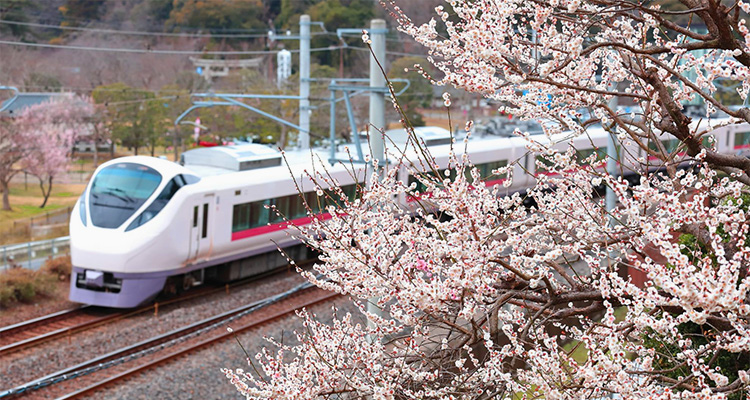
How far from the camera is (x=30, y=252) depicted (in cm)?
1780

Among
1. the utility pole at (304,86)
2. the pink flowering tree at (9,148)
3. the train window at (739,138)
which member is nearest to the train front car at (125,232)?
the utility pole at (304,86)

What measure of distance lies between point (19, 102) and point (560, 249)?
67.9 ft

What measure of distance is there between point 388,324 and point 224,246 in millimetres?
10449

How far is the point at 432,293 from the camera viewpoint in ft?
14.3

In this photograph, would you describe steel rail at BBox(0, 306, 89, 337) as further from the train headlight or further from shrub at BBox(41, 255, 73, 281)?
shrub at BBox(41, 255, 73, 281)

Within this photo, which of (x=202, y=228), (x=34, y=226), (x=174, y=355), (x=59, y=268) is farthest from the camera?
(x=34, y=226)

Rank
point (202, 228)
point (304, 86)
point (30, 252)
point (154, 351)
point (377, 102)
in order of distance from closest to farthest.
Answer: point (377, 102)
point (154, 351)
point (202, 228)
point (30, 252)
point (304, 86)

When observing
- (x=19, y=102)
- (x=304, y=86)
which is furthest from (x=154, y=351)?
(x=19, y=102)

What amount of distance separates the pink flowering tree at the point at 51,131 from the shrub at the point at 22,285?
7.91 metres

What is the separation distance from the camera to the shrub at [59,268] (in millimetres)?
16938

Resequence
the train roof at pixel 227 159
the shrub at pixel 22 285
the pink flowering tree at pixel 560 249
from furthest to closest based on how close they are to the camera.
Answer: the train roof at pixel 227 159
the shrub at pixel 22 285
the pink flowering tree at pixel 560 249

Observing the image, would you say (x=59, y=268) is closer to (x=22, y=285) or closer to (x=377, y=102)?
(x=22, y=285)

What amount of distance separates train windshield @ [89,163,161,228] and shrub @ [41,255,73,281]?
3.76 m

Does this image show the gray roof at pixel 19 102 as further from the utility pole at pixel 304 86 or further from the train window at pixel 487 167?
the train window at pixel 487 167
